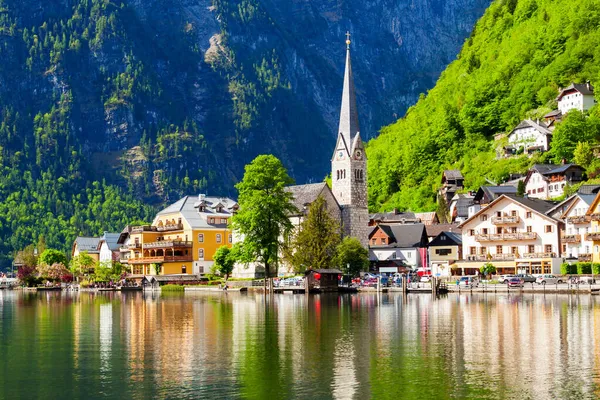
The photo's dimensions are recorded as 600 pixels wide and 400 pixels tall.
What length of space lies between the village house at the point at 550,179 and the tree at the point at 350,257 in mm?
30764

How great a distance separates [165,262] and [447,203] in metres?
49.0

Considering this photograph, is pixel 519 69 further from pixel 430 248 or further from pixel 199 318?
pixel 199 318

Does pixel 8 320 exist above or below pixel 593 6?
below

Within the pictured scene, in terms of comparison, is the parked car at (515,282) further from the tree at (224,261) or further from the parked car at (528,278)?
the tree at (224,261)

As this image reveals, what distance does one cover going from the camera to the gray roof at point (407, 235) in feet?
447

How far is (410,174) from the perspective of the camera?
188750 millimetres

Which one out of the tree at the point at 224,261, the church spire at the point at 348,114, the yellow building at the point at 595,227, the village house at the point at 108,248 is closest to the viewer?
the yellow building at the point at 595,227

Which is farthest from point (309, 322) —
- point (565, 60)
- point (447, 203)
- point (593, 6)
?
point (593, 6)

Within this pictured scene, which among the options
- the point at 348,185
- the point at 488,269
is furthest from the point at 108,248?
the point at 488,269

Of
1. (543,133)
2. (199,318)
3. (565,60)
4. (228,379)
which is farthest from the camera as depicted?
(565,60)

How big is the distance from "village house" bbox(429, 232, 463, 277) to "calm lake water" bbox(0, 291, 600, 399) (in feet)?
178

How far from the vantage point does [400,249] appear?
5404 inches

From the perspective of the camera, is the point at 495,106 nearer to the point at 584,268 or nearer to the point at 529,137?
the point at 529,137

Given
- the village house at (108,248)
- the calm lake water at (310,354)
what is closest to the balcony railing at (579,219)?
the calm lake water at (310,354)
